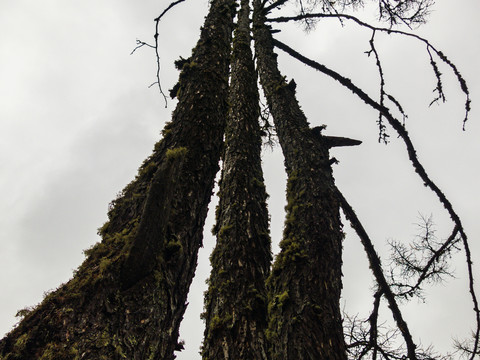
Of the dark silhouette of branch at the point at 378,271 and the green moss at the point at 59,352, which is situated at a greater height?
the dark silhouette of branch at the point at 378,271

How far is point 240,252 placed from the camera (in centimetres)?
294

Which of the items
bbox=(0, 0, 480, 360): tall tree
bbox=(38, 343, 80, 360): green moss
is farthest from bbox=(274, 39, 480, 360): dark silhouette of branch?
bbox=(38, 343, 80, 360): green moss

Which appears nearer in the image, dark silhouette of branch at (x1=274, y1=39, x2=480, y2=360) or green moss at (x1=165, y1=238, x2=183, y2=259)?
green moss at (x1=165, y1=238, x2=183, y2=259)

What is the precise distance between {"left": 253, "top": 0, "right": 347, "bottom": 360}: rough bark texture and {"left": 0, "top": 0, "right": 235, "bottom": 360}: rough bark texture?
109cm

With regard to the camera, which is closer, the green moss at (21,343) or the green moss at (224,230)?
the green moss at (21,343)

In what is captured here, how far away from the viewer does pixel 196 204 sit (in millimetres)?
2082

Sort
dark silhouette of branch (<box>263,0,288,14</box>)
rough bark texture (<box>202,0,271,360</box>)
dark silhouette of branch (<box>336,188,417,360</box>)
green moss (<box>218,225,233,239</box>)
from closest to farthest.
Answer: rough bark texture (<box>202,0,271,360</box>), dark silhouette of branch (<box>336,188,417,360</box>), green moss (<box>218,225,233,239</box>), dark silhouette of branch (<box>263,0,288,14</box>)

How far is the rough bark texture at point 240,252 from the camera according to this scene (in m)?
2.42

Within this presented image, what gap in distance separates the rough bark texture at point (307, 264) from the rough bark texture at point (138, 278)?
1091 mm

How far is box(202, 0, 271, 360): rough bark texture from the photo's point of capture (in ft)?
7.95

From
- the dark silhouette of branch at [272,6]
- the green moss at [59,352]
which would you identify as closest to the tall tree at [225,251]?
the green moss at [59,352]

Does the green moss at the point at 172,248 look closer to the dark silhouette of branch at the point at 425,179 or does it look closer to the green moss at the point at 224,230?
the green moss at the point at 224,230

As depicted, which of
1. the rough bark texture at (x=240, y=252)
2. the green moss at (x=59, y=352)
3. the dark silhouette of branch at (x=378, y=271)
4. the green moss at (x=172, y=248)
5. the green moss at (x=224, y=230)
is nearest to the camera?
the green moss at (x=59, y=352)

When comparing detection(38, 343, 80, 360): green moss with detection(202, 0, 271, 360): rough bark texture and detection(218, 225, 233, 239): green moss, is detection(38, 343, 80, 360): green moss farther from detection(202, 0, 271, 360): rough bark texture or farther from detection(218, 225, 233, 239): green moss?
detection(218, 225, 233, 239): green moss
